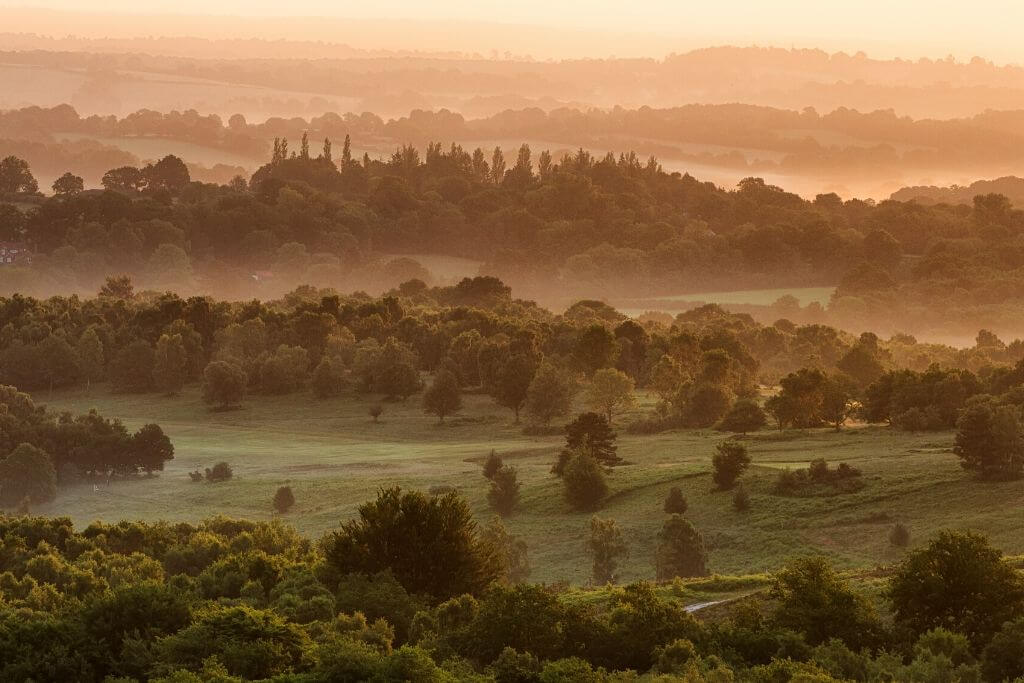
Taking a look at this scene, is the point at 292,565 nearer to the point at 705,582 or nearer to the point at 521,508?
the point at 705,582

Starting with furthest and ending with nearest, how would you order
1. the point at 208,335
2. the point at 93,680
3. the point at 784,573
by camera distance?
the point at 208,335
the point at 784,573
the point at 93,680

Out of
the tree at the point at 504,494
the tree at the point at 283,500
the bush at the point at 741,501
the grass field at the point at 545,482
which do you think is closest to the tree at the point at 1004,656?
the grass field at the point at 545,482

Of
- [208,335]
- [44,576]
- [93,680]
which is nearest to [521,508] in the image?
[44,576]

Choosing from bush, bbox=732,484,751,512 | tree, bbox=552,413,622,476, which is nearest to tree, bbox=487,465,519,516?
tree, bbox=552,413,622,476

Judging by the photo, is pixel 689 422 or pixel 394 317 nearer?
pixel 689 422

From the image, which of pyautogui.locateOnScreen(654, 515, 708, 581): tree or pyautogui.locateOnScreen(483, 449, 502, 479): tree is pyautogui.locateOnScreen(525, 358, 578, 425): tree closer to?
pyautogui.locateOnScreen(483, 449, 502, 479): tree

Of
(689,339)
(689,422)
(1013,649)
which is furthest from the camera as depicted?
(689,339)
